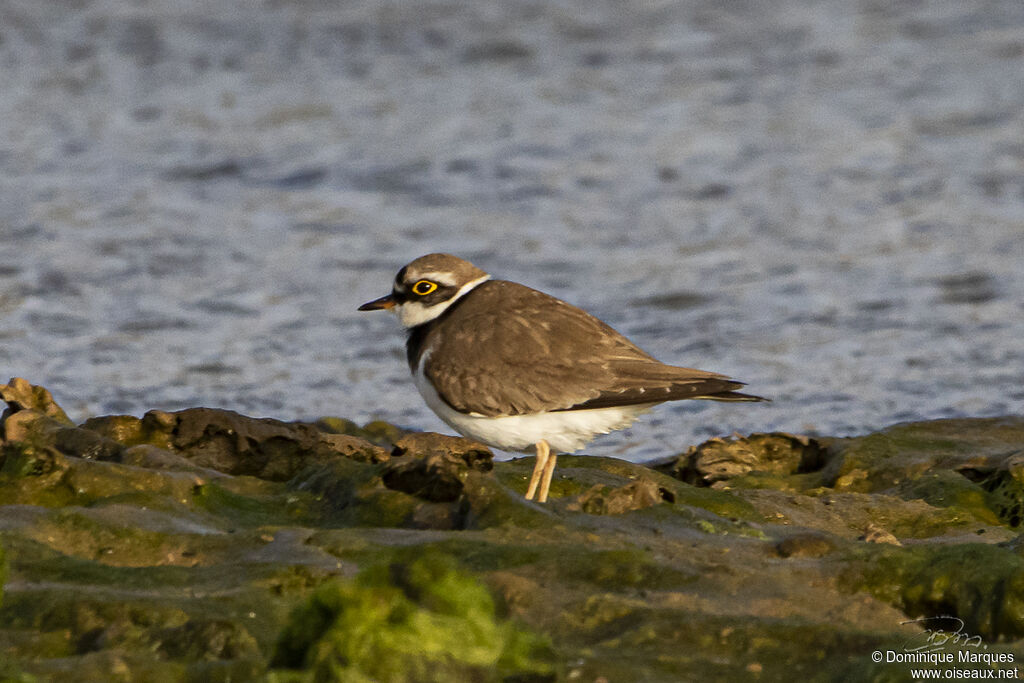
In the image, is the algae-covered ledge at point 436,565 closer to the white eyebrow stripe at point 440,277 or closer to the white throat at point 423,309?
the white throat at point 423,309

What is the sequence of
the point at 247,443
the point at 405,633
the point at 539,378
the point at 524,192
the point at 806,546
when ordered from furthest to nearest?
1. the point at 524,192
2. the point at 539,378
3. the point at 247,443
4. the point at 806,546
5. the point at 405,633

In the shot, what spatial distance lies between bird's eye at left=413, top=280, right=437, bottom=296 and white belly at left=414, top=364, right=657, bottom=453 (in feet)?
2.13

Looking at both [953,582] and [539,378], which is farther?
[539,378]

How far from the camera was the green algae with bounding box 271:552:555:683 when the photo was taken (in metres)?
3.13

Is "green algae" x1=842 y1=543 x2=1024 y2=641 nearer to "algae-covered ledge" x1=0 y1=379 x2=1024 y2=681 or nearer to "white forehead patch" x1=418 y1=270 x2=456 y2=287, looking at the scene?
"algae-covered ledge" x1=0 y1=379 x2=1024 y2=681

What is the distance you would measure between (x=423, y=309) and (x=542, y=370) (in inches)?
37.9

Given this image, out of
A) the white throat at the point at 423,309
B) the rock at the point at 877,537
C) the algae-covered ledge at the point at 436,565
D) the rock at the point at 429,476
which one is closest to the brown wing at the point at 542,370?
the algae-covered ledge at the point at 436,565

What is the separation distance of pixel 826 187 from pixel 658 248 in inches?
81.9

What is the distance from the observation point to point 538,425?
6262mm

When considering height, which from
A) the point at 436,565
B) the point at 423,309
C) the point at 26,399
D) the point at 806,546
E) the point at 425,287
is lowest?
the point at 806,546

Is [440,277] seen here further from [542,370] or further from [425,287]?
[542,370]

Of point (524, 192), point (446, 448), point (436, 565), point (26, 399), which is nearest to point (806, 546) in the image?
point (436, 565)

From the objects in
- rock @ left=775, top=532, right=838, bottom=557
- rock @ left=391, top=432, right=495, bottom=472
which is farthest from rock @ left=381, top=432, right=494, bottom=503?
rock @ left=775, top=532, right=838, bottom=557
